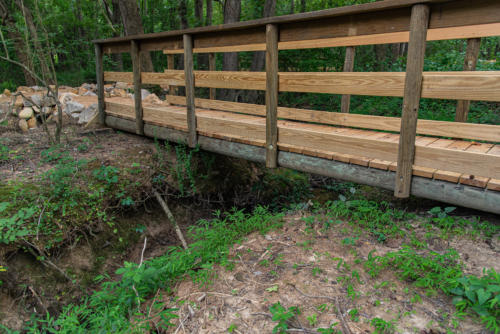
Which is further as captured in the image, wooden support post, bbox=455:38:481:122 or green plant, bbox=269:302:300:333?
wooden support post, bbox=455:38:481:122

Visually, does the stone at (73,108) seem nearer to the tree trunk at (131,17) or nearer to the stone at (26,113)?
the stone at (26,113)

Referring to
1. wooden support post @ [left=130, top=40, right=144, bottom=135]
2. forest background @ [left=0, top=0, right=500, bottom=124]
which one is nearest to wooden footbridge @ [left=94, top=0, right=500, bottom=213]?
wooden support post @ [left=130, top=40, right=144, bottom=135]

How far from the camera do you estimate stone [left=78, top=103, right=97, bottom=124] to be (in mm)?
6820

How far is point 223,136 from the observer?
4465 millimetres

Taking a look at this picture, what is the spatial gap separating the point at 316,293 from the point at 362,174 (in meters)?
1.27

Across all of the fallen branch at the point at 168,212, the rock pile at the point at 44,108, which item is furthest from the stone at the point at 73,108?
the fallen branch at the point at 168,212

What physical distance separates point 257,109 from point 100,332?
3.33m

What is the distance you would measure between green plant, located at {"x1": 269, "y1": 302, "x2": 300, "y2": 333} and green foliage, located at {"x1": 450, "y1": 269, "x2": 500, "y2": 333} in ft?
3.50

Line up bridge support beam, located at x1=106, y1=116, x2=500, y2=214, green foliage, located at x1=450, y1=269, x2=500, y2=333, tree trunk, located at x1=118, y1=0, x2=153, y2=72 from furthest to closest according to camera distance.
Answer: tree trunk, located at x1=118, y1=0, x2=153, y2=72 → bridge support beam, located at x1=106, y1=116, x2=500, y2=214 → green foliage, located at x1=450, y1=269, x2=500, y2=333

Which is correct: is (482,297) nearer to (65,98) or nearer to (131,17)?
(65,98)

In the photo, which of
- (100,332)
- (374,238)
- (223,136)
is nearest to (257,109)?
(223,136)

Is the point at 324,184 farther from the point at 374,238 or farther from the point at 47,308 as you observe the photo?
the point at 47,308

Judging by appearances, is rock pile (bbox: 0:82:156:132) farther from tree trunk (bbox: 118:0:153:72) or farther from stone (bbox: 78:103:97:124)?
tree trunk (bbox: 118:0:153:72)

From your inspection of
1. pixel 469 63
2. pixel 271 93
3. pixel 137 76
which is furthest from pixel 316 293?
pixel 137 76
